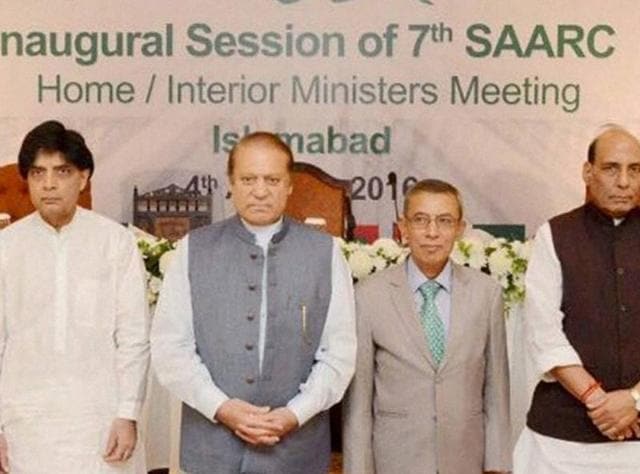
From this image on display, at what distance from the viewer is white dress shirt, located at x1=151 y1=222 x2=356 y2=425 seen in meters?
2.80

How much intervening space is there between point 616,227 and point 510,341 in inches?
40.1

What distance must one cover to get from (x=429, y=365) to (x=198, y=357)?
57cm

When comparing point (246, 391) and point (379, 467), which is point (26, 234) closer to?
point (246, 391)

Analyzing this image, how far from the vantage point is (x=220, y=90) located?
6715mm

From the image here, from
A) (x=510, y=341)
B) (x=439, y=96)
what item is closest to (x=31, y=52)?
(x=439, y=96)

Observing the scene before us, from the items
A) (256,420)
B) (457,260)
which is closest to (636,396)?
(256,420)

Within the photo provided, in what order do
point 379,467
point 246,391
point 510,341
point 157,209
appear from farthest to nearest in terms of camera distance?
point 157,209, point 510,341, point 379,467, point 246,391

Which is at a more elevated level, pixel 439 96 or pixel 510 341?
pixel 439 96

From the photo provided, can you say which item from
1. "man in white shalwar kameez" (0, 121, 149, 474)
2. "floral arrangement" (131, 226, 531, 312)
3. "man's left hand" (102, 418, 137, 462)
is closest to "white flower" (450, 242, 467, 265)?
"floral arrangement" (131, 226, 531, 312)

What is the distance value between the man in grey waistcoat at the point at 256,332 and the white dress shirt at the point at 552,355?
50 centimetres

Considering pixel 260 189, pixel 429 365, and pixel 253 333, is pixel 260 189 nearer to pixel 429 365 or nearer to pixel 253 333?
pixel 253 333

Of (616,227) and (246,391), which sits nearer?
(246,391)

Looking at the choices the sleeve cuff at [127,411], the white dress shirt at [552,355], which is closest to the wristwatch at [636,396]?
the white dress shirt at [552,355]

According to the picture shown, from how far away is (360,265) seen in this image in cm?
401
